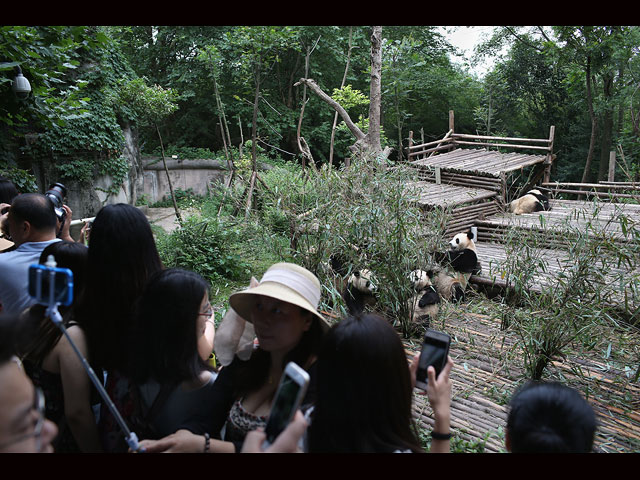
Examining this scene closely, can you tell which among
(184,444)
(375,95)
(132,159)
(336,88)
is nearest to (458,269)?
(375,95)

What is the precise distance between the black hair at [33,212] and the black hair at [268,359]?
140 centimetres

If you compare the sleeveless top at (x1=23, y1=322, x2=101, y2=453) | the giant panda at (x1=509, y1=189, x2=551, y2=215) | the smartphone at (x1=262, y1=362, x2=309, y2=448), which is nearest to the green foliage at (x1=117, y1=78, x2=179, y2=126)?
the giant panda at (x1=509, y1=189, x2=551, y2=215)

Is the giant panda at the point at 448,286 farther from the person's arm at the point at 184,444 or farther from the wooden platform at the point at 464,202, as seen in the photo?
the person's arm at the point at 184,444

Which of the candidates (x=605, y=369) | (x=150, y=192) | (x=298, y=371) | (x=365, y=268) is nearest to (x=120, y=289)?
(x=298, y=371)

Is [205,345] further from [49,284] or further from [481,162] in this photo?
[481,162]

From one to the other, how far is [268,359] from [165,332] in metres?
0.33

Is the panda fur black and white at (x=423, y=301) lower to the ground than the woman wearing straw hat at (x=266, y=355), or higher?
lower

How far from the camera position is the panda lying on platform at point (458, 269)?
517 centimetres

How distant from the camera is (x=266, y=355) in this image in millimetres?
1544

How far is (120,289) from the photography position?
63.8 inches

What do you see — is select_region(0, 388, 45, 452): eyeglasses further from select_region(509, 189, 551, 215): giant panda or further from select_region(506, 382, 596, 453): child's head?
select_region(509, 189, 551, 215): giant panda

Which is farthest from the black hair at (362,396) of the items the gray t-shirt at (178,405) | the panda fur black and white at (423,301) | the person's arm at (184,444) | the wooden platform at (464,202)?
the wooden platform at (464,202)

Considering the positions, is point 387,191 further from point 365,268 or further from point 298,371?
point 298,371
